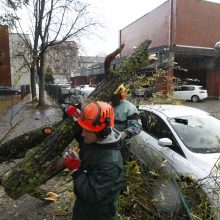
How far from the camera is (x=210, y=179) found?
358 centimetres

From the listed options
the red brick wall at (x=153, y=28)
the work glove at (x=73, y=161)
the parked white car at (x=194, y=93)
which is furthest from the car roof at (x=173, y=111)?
the red brick wall at (x=153, y=28)

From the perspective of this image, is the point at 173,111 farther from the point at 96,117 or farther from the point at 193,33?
the point at 193,33

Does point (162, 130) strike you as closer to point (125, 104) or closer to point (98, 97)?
point (125, 104)

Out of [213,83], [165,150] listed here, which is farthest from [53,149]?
[213,83]

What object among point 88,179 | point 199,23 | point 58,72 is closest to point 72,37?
point 199,23

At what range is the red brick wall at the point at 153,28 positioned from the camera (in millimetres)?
29422

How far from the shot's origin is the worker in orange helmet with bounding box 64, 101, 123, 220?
84.6 inches

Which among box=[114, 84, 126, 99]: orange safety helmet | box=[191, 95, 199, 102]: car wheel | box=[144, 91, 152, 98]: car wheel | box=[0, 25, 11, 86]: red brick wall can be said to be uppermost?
box=[0, 25, 11, 86]: red brick wall

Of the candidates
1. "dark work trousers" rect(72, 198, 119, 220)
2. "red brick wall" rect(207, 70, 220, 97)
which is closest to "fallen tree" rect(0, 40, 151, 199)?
"dark work trousers" rect(72, 198, 119, 220)

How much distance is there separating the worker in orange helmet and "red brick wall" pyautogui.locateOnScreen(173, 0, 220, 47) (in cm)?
2735

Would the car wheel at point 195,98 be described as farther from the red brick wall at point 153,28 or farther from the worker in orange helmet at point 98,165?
the worker in orange helmet at point 98,165

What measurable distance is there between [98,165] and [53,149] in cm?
122

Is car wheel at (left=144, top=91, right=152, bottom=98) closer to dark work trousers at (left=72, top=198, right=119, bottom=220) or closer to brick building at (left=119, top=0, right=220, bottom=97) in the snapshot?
dark work trousers at (left=72, top=198, right=119, bottom=220)

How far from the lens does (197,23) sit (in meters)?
29.4
